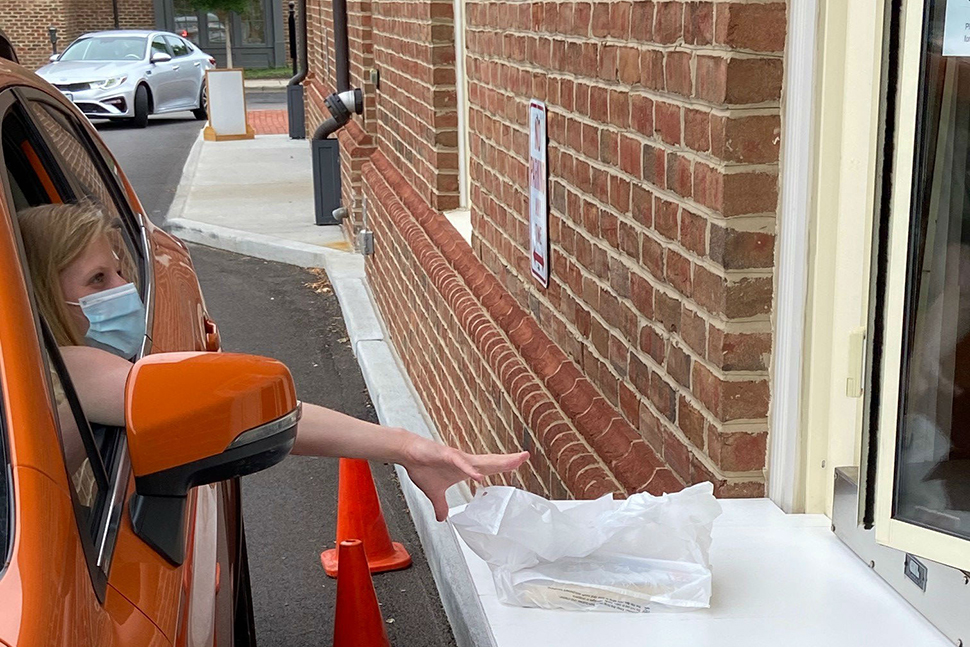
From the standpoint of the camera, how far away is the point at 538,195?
3.72 metres

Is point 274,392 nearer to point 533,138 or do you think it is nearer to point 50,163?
point 50,163

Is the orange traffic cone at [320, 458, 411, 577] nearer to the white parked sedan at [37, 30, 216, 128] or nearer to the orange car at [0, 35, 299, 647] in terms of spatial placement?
the orange car at [0, 35, 299, 647]

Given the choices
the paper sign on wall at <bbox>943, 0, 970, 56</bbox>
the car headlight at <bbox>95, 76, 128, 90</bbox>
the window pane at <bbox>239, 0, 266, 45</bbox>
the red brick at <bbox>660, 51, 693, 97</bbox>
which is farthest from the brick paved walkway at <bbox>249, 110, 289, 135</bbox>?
the paper sign on wall at <bbox>943, 0, 970, 56</bbox>

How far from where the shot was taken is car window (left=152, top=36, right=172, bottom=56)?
75.9ft

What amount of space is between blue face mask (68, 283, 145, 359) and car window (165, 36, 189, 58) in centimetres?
2239

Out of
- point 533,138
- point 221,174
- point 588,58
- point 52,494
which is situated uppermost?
point 588,58

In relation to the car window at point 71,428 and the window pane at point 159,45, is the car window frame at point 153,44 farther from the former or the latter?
the car window at point 71,428

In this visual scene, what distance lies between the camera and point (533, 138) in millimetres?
3762

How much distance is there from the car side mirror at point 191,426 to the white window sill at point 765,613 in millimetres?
508

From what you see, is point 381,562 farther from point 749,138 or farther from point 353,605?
point 749,138

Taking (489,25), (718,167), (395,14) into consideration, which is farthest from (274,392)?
(395,14)

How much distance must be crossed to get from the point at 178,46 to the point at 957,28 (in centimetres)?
2409

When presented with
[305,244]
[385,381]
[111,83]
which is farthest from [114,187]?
[111,83]

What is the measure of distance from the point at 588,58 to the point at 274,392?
1605 mm
